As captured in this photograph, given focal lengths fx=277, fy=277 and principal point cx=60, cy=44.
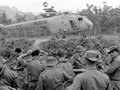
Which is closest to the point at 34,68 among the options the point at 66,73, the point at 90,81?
the point at 66,73

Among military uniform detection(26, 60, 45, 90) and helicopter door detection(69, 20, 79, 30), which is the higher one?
military uniform detection(26, 60, 45, 90)

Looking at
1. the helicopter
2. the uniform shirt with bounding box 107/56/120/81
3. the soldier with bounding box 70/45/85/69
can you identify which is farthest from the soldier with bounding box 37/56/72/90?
the helicopter

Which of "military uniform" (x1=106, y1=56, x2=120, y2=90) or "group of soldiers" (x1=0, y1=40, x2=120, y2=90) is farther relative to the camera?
"military uniform" (x1=106, y1=56, x2=120, y2=90)

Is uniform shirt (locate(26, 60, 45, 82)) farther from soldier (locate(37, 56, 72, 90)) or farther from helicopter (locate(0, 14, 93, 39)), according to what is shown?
helicopter (locate(0, 14, 93, 39))

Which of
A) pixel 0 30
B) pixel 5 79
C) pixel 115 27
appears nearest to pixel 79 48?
pixel 5 79

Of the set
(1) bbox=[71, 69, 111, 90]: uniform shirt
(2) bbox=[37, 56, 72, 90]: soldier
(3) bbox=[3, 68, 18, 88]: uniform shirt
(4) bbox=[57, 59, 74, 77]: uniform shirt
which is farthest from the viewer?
(4) bbox=[57, 59, 74, 77]: uniform shirt

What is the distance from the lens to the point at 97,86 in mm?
4262

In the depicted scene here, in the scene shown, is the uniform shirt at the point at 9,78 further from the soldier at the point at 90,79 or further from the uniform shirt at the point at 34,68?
the soldier at the point at 90,79

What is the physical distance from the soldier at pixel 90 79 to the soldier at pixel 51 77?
4.54ft

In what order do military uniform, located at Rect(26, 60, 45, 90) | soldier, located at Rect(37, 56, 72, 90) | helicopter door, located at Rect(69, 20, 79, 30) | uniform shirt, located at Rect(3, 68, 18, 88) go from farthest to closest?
helicopter door, located at Rect(69, 20, 79, 30) < military uniform, located at Rect(26, 60, 45, 90) < uniform shirt, located at Rect(3, 68, 18, 88) < soldier, located at Rect(37, 56, 72, 90)

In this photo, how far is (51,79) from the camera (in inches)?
219

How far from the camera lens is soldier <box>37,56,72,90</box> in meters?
5.54

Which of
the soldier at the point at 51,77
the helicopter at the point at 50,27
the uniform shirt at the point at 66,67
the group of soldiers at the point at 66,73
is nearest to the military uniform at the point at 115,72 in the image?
the group of soldiers at the point at 66,73

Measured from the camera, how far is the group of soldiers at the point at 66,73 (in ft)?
13.9
